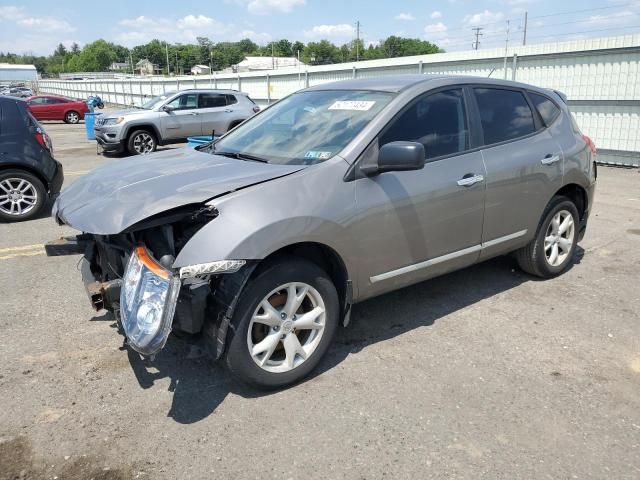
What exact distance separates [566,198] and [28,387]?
453 cm

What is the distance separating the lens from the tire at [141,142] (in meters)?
13.8

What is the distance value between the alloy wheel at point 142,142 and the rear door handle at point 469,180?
38.0ft

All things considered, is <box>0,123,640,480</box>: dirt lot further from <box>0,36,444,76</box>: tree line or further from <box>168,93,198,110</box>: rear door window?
<box>0,36,444,76</box>: tree line

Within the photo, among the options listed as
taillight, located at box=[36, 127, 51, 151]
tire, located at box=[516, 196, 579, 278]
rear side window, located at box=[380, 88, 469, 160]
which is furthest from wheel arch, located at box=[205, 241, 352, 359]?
taillight, located at box=[36, 127, 51, 151]

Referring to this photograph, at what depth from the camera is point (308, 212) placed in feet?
10.0

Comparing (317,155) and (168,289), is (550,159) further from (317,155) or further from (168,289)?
(168,289)

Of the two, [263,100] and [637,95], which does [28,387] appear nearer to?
[637,95]

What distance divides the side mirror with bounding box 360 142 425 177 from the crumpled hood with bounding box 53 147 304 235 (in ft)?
1.69

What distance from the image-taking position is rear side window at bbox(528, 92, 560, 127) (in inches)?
186

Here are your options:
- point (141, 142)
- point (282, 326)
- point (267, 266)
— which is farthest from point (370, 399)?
point (141, 142)

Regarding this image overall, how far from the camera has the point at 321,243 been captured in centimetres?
315

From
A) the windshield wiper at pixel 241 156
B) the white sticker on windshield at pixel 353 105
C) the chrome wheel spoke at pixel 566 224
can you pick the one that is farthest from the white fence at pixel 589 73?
the windshield wiper at pixel 241 156

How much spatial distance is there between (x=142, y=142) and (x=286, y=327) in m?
12.2

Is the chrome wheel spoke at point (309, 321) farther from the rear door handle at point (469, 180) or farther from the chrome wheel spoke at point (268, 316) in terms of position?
the rear door handle at point (469, 180)
